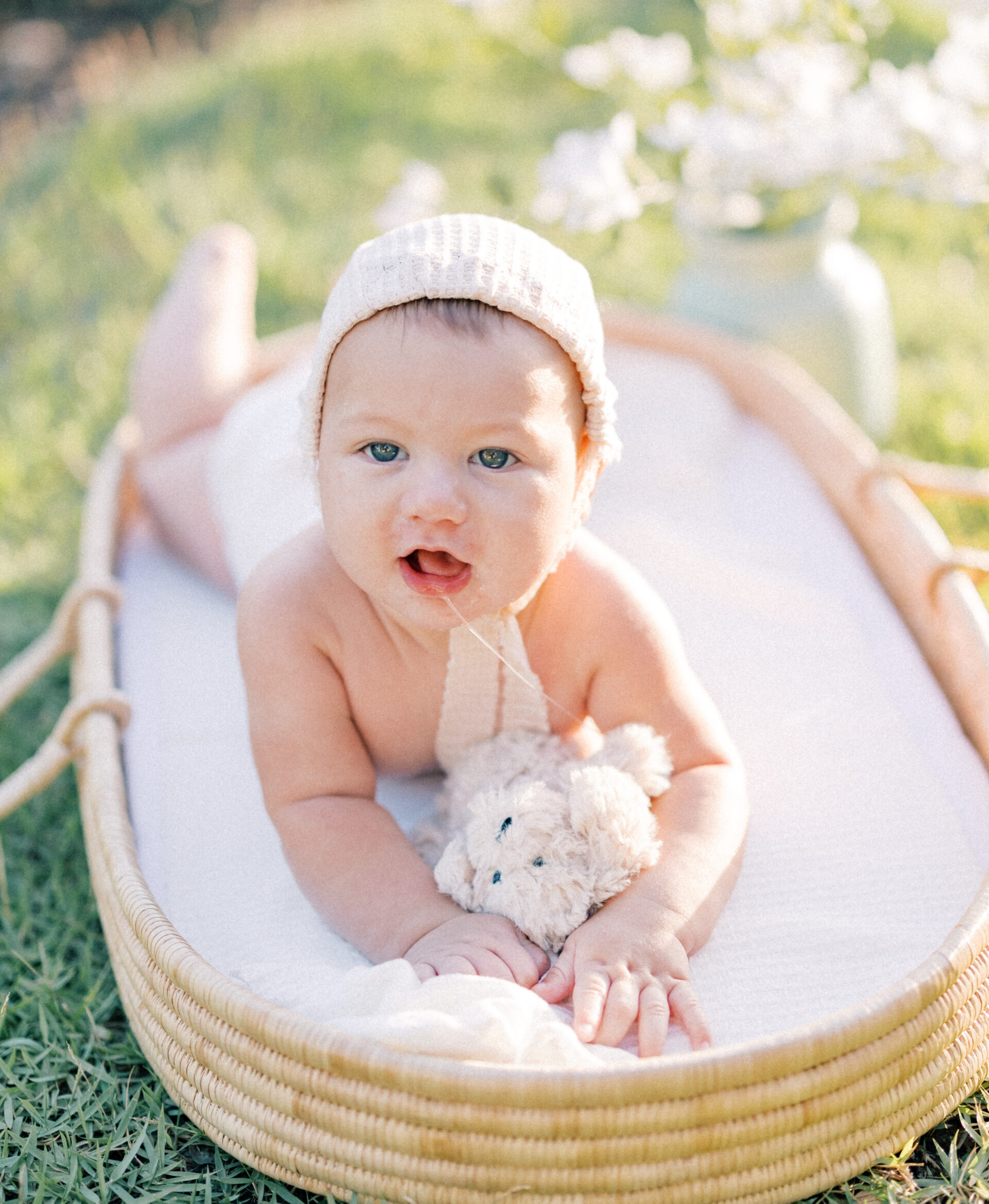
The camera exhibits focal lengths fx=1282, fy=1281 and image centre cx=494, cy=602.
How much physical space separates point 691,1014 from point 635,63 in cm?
183

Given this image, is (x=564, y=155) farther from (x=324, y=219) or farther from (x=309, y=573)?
(x=324, y=219)

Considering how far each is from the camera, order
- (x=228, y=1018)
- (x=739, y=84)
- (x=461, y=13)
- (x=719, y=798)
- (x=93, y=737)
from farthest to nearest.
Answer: (x=461, y=13), (x=739, y=84), (x=93, y=737), (x=719, y=798), (x=228, y=1018)

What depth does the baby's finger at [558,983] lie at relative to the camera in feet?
4.24

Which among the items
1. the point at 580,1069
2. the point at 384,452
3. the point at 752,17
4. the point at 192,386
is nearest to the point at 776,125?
the point at 752,17

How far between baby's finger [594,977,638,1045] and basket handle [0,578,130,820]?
839 millimetres

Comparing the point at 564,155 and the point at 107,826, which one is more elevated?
the point at 564,155

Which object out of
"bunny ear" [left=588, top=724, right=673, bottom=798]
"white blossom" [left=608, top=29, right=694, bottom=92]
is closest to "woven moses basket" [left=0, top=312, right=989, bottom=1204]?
"bunny ear" [left=588, top=724, right=673, bottom=798]

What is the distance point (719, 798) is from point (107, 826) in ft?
2.39

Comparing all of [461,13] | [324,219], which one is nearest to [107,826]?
[461,13]

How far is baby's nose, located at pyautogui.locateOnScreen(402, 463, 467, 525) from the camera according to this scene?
4.11 feet

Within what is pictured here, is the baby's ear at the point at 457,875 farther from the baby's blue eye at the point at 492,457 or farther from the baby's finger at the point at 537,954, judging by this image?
the baby's blue eye at the point at 492,457

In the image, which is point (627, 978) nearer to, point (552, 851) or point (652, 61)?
point (552, 851)

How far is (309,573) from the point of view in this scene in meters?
1.53

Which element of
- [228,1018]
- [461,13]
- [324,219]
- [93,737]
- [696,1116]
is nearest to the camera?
[696,1116]
